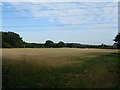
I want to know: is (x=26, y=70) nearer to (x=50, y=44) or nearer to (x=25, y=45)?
(x=25, y=45)

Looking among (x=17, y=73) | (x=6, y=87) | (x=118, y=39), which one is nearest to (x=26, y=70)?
(x=17, y=73)

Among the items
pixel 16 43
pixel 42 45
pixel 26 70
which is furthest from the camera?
pixel 42 45

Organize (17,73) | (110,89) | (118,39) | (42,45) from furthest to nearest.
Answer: (42,45) → (118,39) → (17,73) → (110,89)

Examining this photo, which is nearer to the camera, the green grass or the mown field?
the green grass

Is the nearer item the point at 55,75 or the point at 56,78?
the point at 56,78

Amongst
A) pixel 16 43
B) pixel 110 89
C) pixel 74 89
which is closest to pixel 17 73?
pixel 74 89

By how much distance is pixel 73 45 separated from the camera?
57.5 metres

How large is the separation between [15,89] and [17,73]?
5058mm

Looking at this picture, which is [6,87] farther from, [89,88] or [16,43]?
[16,43]

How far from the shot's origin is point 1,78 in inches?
251

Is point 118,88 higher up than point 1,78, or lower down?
lower down

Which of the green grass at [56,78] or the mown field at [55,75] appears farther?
the mown field at [55,75]

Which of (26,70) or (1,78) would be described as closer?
(1,78)

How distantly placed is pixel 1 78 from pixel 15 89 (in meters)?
0.63
